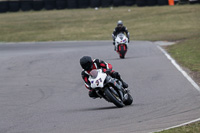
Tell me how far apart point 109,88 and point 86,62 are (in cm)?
66

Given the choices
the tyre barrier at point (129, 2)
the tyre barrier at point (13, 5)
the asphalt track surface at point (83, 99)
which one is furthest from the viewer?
the tyre barrier at point (13, 5)

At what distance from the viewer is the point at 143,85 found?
1241 centimetres

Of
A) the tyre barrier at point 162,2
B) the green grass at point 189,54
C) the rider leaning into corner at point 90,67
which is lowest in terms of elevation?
the tyre barrier at point 162,2

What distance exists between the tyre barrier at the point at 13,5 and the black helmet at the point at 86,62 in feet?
115

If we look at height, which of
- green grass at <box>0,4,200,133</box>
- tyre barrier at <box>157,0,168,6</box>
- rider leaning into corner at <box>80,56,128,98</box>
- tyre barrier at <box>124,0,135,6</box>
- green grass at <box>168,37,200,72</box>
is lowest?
green grass at <box>0,4,200,133</box>

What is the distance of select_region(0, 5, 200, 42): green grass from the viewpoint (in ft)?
110

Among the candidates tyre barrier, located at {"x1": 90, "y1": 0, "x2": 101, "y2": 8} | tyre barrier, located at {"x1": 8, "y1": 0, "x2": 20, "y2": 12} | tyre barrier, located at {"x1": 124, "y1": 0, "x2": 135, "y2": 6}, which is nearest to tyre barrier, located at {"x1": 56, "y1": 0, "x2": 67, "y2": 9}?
tyre barrier, located at {"x1": 90, "y1": 0, "x2": 101, "y2": 8}

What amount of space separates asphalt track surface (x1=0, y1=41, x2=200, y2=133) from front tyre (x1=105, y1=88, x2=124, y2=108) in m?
0.13

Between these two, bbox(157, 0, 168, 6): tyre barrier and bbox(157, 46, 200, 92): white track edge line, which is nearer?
bbox(157, 46, 200, 92): white track edge line

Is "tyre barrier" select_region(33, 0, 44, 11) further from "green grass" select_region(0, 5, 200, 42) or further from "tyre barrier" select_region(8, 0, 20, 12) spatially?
A: "tyre barrier" select_region(8, 0, 20, 12)

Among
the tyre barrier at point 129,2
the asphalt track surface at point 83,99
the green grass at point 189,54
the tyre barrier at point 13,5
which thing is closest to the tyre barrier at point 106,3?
the tyre barrier at point 129,2

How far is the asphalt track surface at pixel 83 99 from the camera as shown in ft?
25.5

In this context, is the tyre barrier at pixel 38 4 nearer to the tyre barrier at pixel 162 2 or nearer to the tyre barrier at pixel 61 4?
the tyre barrier at pixel 61 4

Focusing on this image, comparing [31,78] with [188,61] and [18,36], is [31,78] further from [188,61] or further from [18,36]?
[18,36]
